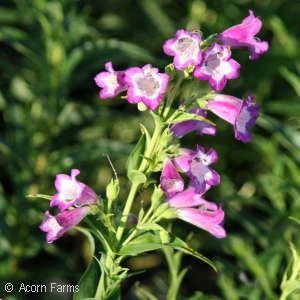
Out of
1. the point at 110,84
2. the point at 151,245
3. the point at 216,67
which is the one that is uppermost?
the point at 216,67

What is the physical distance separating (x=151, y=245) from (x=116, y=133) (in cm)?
218

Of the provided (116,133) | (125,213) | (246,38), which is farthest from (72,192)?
(116,133)

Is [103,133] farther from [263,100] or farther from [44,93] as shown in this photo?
[263,100]

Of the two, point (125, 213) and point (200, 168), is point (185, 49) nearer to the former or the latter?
point (200, 168)

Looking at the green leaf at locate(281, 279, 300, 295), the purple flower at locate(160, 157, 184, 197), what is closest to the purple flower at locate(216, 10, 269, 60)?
the purple flower at locate(160, 157, 184, 197)

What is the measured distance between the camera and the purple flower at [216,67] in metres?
1.42

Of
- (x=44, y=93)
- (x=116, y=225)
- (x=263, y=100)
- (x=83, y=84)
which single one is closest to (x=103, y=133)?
(x=83, y=84)

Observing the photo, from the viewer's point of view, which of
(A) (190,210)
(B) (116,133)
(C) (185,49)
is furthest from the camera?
(B) (116,133)

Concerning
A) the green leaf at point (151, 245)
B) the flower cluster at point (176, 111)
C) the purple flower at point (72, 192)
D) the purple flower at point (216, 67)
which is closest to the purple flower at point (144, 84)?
the flower cluster at point (176, 111)

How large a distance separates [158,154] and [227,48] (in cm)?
37

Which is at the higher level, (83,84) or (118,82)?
(118,82)

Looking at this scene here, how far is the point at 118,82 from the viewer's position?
5.03 ft

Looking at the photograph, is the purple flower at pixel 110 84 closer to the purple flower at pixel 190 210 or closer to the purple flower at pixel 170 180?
the purple flower at pixel 170 180

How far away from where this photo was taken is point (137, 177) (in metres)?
1.55
